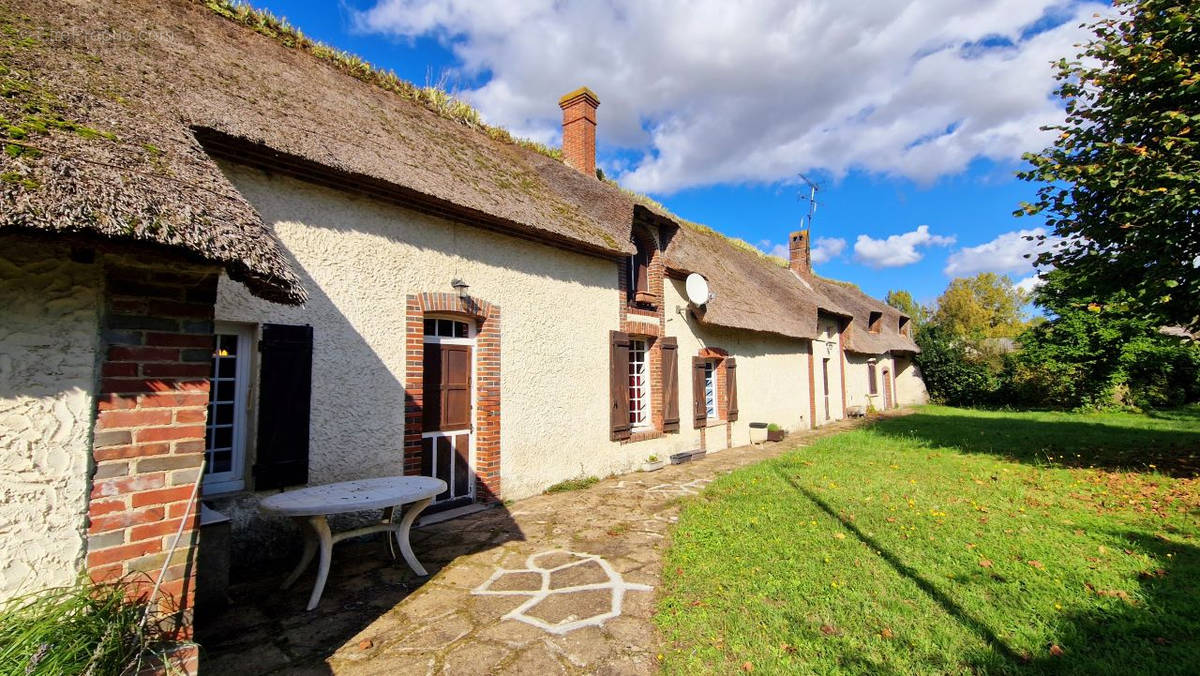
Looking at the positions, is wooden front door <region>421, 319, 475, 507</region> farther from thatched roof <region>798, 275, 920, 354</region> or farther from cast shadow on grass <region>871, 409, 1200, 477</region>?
thatched roof <region>798, 275, 920, 354</region>

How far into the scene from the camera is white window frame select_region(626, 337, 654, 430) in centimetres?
950

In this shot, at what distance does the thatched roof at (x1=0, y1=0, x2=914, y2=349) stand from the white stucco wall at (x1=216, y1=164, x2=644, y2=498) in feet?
1.03

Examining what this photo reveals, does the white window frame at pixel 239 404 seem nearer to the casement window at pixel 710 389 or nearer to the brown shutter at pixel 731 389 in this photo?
the casement window at pixel 710 389

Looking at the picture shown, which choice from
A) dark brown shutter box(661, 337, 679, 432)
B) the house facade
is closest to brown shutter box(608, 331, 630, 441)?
the house facade

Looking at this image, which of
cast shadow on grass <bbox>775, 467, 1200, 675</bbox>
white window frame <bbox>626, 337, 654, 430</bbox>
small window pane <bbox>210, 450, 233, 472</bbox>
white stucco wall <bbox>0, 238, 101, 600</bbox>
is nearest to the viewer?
white stucco wall <bbox>0, 238, 101, 600</bbox>

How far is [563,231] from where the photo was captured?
7336 millimetres

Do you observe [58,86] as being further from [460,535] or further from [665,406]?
[665,406]

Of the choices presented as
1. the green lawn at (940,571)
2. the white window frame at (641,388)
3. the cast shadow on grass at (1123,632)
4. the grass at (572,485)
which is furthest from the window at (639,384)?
the cast shadow on grass at (1123,632)

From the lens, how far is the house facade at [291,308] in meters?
2.29

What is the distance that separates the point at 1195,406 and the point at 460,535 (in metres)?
24.9

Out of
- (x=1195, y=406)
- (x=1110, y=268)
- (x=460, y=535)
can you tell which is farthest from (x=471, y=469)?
(x=1195, y=406)

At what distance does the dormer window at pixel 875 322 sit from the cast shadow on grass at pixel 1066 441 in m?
5.50

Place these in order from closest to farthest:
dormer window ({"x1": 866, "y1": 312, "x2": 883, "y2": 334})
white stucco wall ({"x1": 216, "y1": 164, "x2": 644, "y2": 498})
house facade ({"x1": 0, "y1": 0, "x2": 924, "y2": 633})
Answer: house facade ({"x1": 0, "y1": 0, "x2": 924, "y2": 633}), white stucco wall ({"x1": 216, "y1": 164, "x2": 644, "y2": 498}), dormer window ({"x1": 866, "y1": 312, "x2": 883, "y2": 334})

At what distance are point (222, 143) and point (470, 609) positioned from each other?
14.7 feet
